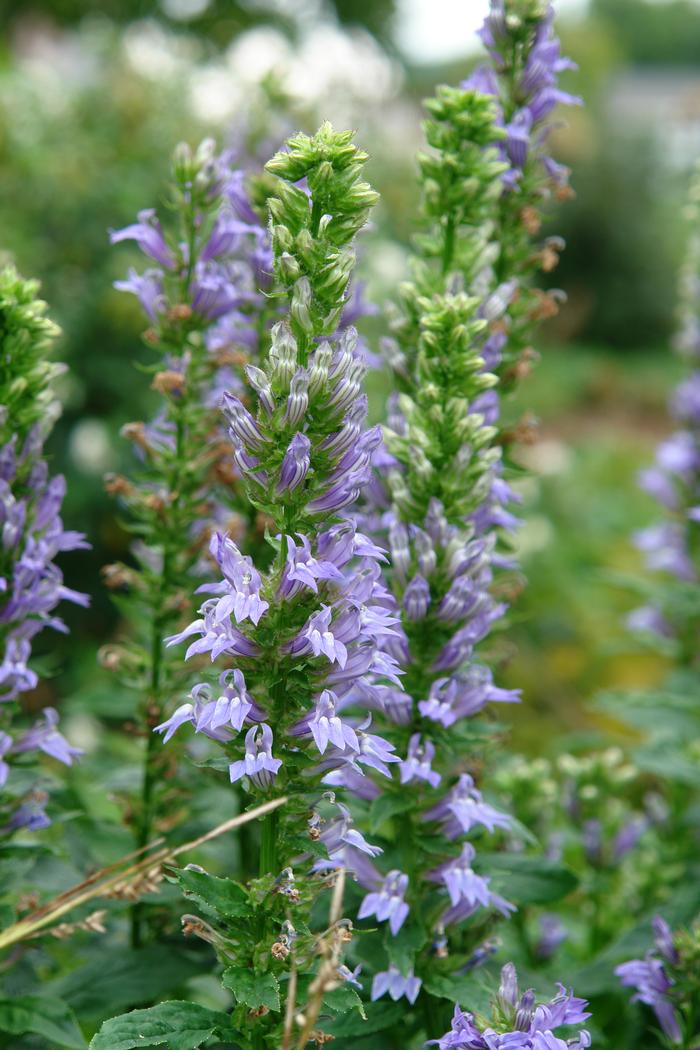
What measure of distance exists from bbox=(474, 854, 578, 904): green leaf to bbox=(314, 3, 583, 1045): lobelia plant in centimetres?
12

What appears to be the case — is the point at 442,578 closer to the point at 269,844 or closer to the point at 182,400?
the point at 269,844

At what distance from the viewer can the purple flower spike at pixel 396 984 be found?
6.77 ft

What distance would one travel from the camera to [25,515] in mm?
2225

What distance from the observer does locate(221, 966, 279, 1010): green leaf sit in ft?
5.68

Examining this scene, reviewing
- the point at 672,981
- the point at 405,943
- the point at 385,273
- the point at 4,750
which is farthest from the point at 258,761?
the point at 385,273

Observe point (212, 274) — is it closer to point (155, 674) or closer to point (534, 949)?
point (155, 674)

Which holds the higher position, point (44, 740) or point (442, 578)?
point (442, 578)

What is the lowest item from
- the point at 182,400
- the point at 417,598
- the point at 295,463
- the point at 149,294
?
the point at 417,598

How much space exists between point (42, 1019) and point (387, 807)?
32.3 inches

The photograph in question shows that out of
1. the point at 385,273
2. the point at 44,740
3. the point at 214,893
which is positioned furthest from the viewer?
the point at 385,273

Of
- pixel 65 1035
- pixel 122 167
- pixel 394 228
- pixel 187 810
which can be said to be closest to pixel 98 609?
pixel 122 167

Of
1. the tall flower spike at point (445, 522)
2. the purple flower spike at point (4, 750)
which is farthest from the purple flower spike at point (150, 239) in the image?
the purple flower spike at point (4, 750)

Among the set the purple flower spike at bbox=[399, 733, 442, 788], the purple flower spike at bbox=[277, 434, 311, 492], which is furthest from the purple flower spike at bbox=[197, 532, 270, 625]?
the purple flower spike at bbox=[399, 733, 442, 788]

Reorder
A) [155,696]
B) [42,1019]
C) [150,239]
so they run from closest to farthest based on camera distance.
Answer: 1. [42,1019]
2. [150,239]
3. [155,696]
